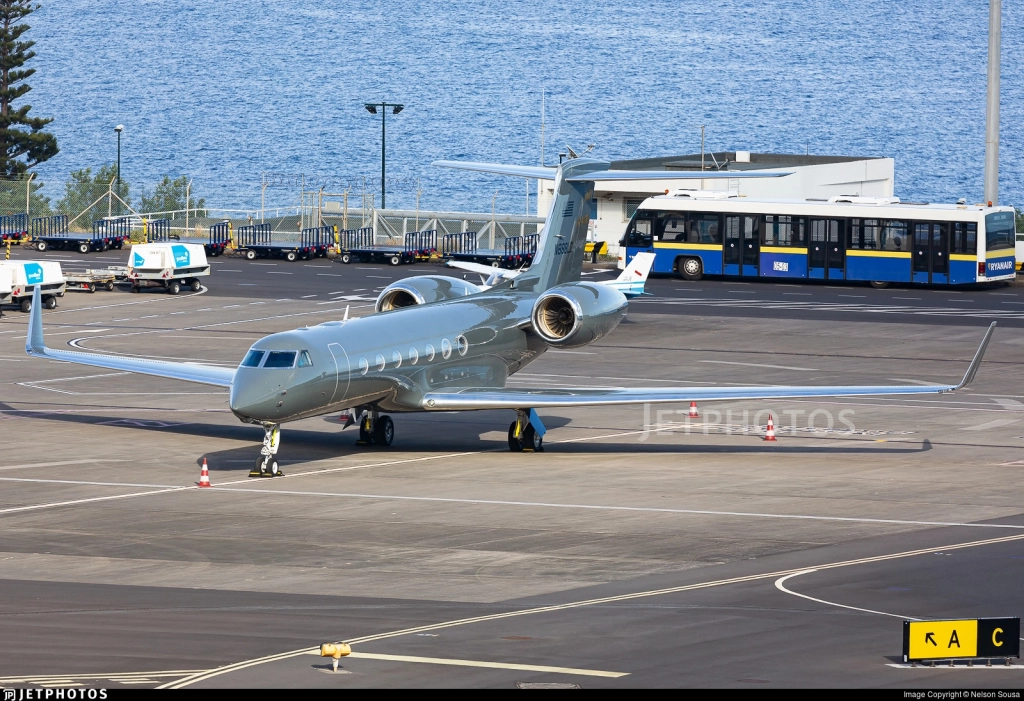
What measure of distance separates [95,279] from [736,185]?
36888 millimetres

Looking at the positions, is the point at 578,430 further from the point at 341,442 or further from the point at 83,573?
the point at 83,573

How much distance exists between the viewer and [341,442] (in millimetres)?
36312

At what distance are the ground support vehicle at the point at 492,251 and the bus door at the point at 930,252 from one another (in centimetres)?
1920

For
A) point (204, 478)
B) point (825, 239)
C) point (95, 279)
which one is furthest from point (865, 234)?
point (204, 478)

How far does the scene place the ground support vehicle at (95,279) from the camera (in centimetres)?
6800

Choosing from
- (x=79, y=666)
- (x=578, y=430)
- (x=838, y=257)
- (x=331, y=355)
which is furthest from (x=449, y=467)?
(x=838, y=257)

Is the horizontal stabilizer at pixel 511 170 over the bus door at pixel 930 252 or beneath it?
over

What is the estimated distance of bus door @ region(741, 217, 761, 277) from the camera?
77125 mm

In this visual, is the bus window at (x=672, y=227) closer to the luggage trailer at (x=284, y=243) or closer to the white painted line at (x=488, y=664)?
the luggage trailer at (x=284, y=243)

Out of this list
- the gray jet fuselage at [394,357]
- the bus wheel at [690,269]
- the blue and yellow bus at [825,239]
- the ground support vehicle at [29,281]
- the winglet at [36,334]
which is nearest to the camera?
the gray jet fuselage at [394,357]

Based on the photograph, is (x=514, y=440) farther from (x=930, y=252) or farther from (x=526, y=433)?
(x=930, y=252)

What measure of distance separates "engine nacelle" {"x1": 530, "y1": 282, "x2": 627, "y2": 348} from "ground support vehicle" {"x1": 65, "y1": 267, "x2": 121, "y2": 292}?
121ft

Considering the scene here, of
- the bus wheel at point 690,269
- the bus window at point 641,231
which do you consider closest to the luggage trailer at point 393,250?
the bus window at point 641,231

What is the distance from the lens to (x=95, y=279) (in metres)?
68.7
